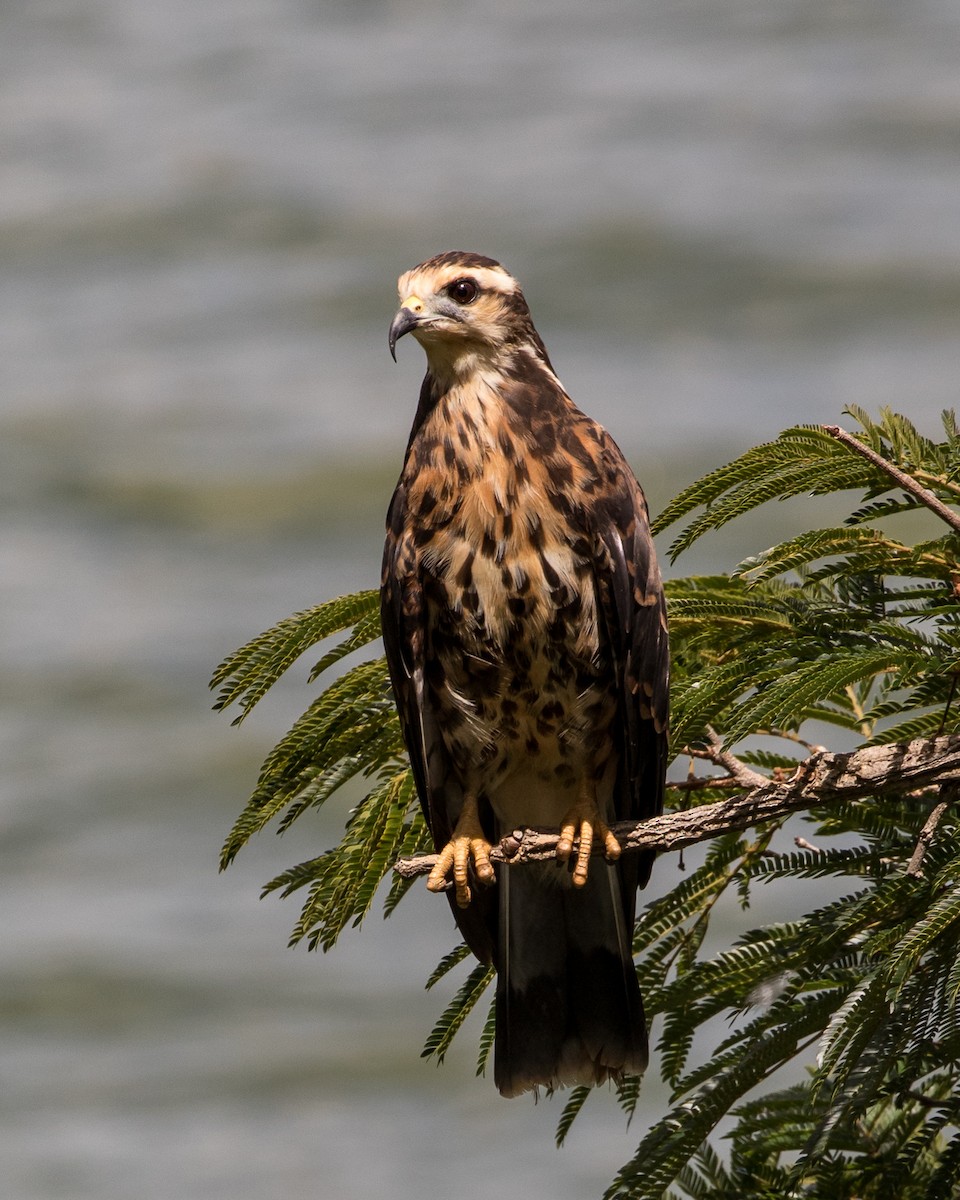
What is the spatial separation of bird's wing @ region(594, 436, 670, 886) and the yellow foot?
9cm

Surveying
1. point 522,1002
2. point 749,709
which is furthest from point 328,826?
point 749,709

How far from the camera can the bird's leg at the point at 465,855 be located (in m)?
3.15

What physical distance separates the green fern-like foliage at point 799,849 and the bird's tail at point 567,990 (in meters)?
0.15

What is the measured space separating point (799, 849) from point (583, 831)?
51 centimetres

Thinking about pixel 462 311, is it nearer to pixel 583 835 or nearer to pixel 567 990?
pixel 583 835

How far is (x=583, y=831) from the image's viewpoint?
3312 mm

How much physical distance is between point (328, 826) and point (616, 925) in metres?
8.87

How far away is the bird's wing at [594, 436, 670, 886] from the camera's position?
10.3 ft

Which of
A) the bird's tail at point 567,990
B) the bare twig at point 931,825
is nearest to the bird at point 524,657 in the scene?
the bird's tail at point 567,990

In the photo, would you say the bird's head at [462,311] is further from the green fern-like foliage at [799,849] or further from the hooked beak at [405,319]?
the green fern-like foliage at [799,849]

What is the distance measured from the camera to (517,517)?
11.0ft

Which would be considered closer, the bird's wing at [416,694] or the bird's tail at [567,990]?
the bird's wing at [416,694]

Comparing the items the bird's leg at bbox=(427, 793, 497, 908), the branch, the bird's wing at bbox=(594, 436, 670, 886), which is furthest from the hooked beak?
the branch

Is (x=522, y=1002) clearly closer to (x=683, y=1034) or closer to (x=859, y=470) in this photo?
(x=683, y=1034)
